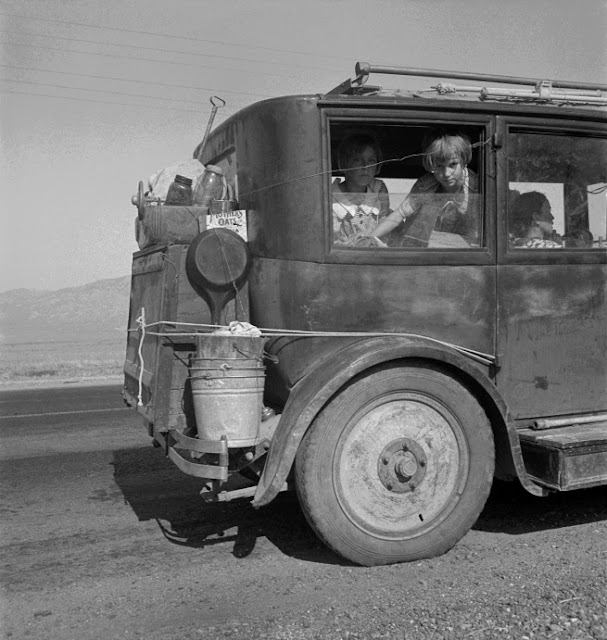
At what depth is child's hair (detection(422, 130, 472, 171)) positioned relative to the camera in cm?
392

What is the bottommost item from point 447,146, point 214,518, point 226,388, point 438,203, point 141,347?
point 214,518

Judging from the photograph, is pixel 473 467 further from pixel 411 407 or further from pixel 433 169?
pixel 433 169

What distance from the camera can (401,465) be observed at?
3600 millimetres

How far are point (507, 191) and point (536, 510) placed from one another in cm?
195

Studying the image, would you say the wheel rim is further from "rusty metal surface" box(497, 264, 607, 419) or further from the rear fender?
"rusty metal surface" box(497, 264, 607, 419)

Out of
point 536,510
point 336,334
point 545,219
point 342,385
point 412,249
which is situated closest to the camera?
point 342,385

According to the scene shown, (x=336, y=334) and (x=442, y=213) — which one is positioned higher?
(x=442, y=213)

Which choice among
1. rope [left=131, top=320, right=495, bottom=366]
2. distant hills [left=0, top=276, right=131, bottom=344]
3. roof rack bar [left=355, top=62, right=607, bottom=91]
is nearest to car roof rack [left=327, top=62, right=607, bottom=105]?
roof rack bar [left=355, top=62, right=607, bottom=91]

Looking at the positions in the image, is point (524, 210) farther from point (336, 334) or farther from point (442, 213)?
point (336, 334)

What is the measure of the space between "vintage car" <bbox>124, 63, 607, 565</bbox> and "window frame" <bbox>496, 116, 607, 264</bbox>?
11 millimetres

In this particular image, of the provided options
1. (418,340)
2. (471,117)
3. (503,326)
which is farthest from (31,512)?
(471,117)

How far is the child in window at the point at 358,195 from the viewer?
3889 mm

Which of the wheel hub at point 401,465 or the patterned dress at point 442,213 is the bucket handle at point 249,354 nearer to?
the wheel hub at point 401,465

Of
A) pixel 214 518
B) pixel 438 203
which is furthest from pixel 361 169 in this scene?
pixel 214 518
